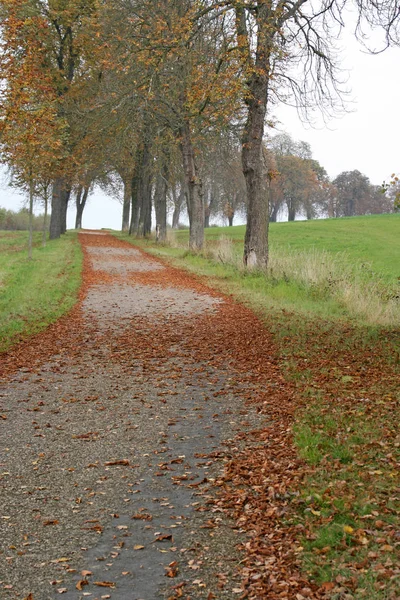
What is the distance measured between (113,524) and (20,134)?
14225mm

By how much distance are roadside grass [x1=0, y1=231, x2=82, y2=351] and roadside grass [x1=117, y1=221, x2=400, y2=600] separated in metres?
4.14

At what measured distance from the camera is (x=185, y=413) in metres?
7.10

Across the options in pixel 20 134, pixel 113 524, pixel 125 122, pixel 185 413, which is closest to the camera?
pixel 113 524

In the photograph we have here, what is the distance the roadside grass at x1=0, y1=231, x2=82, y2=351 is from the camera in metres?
11.9

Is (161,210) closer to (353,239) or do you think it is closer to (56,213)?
(56,213)

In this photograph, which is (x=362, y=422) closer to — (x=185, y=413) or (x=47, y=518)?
(x=185, y=413)

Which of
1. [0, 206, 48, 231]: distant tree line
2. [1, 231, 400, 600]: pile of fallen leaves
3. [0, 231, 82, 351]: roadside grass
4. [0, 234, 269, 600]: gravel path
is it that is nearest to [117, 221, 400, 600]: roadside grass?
[1, 231, 400, 600]: pile of fallen leaves

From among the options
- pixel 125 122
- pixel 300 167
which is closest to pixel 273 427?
pixel 125 122

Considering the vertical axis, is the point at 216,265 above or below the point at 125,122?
below

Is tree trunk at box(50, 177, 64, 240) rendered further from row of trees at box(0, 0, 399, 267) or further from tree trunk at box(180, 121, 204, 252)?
tree trunk at box(180, 121, 204, 252)

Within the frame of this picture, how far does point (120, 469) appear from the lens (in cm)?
552

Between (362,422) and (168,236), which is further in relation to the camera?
(168,236)

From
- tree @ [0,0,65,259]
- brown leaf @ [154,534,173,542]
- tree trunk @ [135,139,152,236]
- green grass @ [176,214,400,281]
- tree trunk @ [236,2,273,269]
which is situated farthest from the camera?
tree trunk @ [135,139,152,236]

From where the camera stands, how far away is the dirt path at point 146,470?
3.88m
